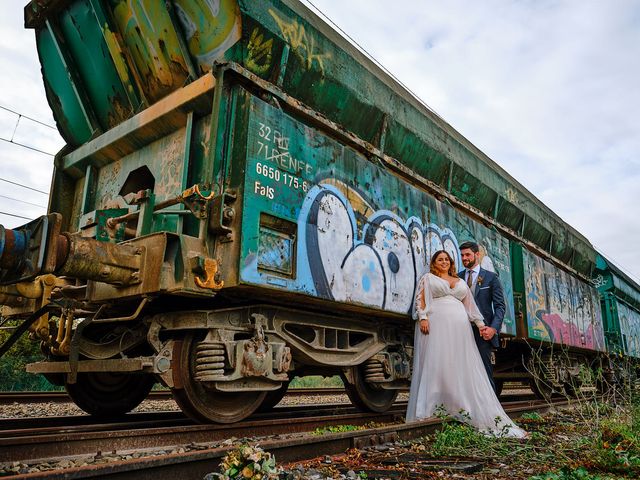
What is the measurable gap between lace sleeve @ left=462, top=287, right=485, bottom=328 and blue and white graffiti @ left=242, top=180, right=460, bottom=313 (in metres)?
0.70

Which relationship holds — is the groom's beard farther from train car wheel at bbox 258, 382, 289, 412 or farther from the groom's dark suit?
train car wheel at bbox 258, 382, 289, 412

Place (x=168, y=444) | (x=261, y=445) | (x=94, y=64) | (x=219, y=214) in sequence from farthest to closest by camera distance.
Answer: (x=94, y=64) → (x=219, y=214) → (x=168, y=444) → (x=261, y=445)

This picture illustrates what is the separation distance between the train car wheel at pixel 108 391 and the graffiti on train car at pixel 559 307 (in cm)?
613

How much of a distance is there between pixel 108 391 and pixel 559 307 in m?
9.28

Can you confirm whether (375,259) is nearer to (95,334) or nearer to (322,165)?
(322,165)

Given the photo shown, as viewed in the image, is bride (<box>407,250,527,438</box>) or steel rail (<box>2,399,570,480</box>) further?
bride (<box>407,250,527,438</box>)

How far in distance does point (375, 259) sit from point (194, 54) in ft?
8.93

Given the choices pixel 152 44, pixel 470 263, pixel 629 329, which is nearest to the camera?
pixel 152 44

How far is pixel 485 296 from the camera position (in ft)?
19.4

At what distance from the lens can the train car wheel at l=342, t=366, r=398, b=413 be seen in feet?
18.5

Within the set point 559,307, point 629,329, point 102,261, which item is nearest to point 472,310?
point 102,261

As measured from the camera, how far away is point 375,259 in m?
5.41

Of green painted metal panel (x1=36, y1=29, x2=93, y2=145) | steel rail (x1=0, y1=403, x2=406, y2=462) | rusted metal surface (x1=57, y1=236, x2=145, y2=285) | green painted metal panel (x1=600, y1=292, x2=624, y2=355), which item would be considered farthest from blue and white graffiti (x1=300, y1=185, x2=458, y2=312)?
green painted metal panel (x1=600, y1=292, x2=624, y2=355)

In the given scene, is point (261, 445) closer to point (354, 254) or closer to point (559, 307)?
point (354, 254)
